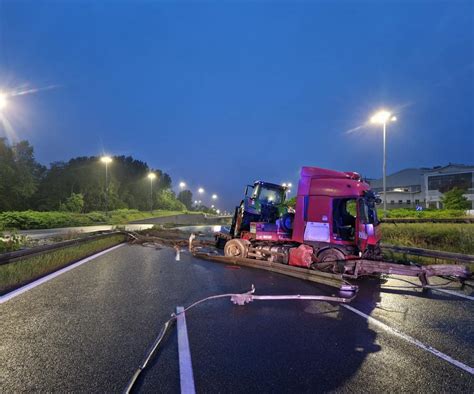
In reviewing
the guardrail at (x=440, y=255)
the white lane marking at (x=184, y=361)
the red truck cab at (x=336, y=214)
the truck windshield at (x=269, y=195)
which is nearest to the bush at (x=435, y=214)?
the guardrail at (x=440, y=255)

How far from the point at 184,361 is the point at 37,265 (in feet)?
22.3

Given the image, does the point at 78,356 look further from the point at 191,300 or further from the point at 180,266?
the point at 180,266

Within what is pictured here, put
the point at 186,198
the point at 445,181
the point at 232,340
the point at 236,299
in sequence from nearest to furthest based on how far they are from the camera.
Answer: the point at 232,340
the point at 236,299
the point at 445,181
the point at 186,198

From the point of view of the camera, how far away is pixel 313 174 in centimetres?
935

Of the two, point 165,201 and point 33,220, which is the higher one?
point 165,201

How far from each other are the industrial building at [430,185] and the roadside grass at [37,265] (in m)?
45.7

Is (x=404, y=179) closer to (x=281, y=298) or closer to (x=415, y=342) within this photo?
(x=281, y=298)

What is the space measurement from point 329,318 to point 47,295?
545cm

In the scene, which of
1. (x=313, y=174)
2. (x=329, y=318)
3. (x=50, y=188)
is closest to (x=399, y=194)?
(x=313, y=174)

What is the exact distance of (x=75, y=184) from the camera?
7269 centimetres

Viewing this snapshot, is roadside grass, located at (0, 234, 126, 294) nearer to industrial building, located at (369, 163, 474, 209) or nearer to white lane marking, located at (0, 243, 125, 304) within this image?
white lane marking, located at (0, 243, 125, 304)

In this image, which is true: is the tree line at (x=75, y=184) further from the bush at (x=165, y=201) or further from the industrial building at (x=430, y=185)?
the industrial building at (x=430, y=185)

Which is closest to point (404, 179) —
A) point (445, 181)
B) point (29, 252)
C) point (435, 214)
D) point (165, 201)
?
point (445, 181)

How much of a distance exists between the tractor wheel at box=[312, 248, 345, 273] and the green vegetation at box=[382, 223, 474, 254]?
6917mm
